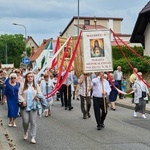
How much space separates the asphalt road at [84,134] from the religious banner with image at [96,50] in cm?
179

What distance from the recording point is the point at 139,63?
2539cm

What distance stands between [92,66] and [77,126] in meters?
1.84

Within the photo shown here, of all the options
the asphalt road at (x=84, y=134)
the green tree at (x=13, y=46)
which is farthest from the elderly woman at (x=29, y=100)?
the green tree at (x=13, y=46)

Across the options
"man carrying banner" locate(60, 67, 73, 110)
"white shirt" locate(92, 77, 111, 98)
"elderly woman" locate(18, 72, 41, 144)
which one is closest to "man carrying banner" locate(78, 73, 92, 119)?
"white shirt" locate(92, 77, 111, 98)

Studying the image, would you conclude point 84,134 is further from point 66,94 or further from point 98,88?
point 66,94

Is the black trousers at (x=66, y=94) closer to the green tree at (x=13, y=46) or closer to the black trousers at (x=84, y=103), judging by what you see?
the black trousers at (x=84, y=103)

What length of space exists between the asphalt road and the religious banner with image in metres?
1.79

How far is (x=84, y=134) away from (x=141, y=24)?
16642 millimetres

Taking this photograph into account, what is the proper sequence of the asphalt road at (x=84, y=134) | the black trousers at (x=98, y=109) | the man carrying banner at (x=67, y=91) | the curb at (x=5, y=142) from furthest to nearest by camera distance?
the man carrying banner at (x=67, y=91) < the black trousers at (x=98, y=109) < the asphalt road at (x=84, y=134) < the curb at (x=5, y=142)

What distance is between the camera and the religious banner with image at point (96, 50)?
12.9m

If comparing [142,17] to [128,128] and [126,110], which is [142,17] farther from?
[128,128]

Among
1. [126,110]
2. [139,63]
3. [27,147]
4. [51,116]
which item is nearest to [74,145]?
[27,147]

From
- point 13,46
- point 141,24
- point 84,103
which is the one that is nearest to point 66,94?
point 84,103

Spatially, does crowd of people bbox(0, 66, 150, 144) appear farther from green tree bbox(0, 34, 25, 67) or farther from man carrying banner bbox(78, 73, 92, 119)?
green tree bbox(0, 34, 25, 67)
